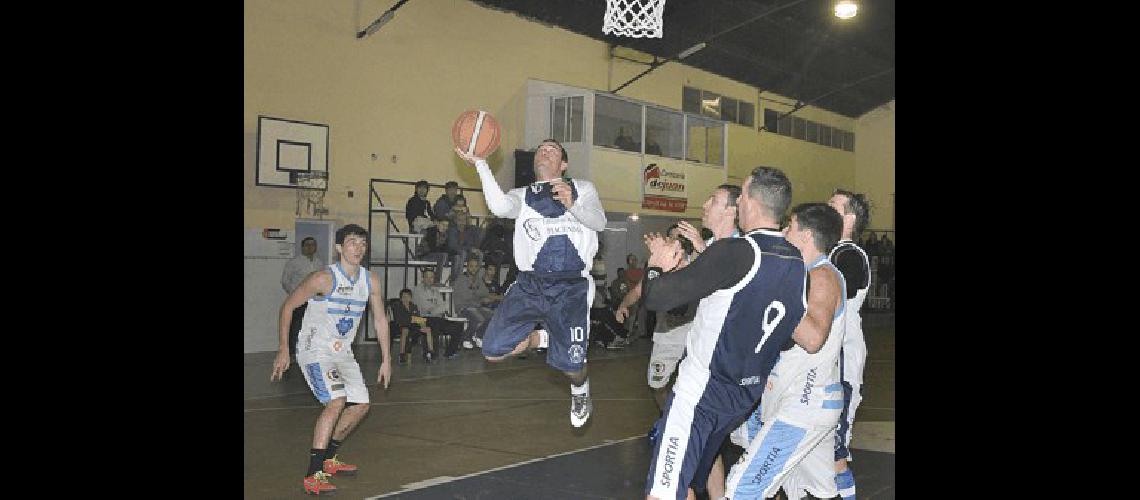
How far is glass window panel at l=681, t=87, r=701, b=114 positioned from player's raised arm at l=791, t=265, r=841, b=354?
21.0 meters

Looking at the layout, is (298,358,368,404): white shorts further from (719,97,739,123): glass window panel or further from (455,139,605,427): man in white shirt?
(719,97,739,123): glass window panel

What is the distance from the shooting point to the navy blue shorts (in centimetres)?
654

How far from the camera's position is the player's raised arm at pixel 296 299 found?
22.1 feet

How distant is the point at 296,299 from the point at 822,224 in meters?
3.82

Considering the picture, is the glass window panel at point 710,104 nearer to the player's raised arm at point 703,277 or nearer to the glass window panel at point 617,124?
the glass window panel at point 617,124

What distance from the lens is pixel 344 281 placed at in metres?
6.97

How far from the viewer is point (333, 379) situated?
685 centimetres

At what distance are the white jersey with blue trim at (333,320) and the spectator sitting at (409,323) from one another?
7.70 m

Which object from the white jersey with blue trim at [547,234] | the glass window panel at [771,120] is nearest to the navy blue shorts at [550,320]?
the white jersey with blue trim at [547,234]
